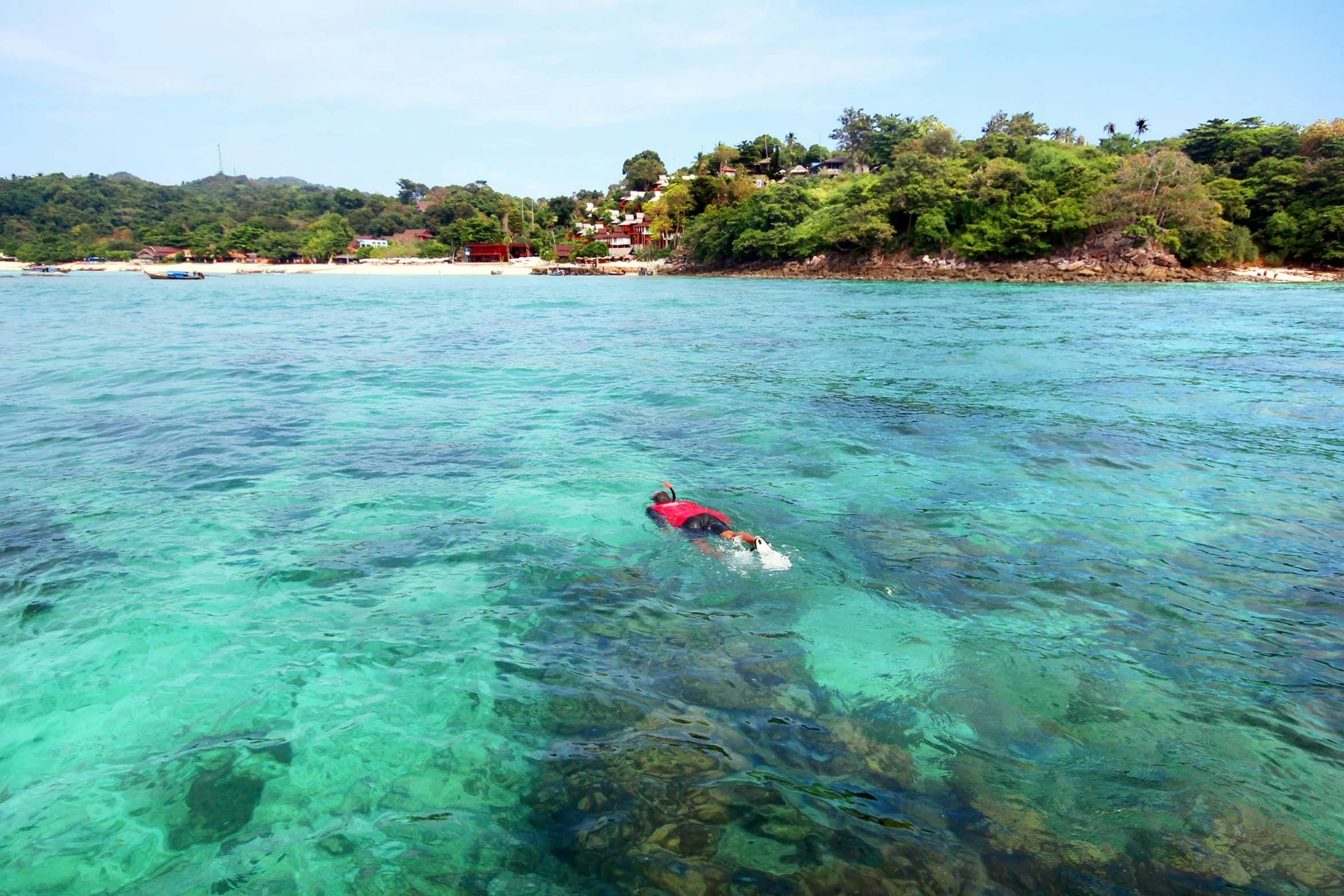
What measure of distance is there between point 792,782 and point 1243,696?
3.03m

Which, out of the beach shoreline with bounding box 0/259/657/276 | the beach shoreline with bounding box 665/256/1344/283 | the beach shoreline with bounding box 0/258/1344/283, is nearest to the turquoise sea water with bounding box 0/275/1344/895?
the beach shoreline with bounding box 665/256/1344/283

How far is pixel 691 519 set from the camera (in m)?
6.39

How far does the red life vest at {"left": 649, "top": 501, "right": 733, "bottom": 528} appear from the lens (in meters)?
6.47

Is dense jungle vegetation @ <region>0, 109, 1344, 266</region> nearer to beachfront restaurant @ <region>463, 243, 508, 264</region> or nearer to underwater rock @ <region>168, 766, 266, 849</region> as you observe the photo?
beachfront restaurant @ <region>463, 243, 508, 264</region>

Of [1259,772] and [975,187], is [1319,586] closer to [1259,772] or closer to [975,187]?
[1259,772]

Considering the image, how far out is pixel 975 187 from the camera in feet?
172

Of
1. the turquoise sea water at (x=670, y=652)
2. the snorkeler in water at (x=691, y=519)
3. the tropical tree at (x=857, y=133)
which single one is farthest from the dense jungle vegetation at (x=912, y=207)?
the snorkeler in water at (x=691, y=519)

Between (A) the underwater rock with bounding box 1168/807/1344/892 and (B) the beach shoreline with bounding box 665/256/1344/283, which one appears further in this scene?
(B) the beach shoreline with bounding box 665/256/1344/283

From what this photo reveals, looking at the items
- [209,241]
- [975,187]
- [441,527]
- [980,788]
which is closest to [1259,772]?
[980,788]

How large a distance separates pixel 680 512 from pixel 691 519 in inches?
10.3

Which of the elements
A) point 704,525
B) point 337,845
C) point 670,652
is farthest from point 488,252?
point 337,845

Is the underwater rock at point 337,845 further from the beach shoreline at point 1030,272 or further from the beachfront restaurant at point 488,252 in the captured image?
the beachfront restaurant at point 488,252

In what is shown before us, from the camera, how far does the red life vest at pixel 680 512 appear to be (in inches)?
255

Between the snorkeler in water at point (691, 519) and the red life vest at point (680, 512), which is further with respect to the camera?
the red life vest at point (680, 512)
